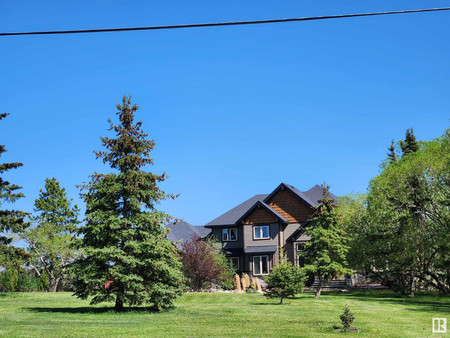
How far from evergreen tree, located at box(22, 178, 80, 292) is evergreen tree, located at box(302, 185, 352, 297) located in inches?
930

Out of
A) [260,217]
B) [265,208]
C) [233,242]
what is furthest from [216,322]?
[233,242]

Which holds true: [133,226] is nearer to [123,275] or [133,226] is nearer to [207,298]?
[123,275]

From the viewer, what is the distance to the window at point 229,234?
5406 cm

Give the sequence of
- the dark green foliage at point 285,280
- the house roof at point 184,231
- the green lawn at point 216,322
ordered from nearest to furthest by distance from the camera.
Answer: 1. the green lawn at point 216,322
2. the dark green foliage at point 285,280
3. the house roof at point 184,231

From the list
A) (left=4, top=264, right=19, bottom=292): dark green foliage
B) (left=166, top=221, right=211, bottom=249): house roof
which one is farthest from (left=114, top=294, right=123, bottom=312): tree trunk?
(left=166, top=221, right=211, bottom=249): house roof

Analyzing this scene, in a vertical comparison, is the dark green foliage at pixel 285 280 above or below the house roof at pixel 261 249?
below

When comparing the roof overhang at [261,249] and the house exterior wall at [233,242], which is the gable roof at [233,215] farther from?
the roof overhang at [261,249]

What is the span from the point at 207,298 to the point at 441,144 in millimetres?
18596

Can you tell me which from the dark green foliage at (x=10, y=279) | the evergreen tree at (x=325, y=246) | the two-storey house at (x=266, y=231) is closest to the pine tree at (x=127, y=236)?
the evergreen tree at (x=325, y=246)

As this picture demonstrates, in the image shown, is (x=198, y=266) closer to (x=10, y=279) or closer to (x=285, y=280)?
(x=285, y=280)

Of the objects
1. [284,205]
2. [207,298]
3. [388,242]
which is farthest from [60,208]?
[388,242]

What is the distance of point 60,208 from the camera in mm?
56906

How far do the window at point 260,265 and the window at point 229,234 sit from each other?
130 inches
